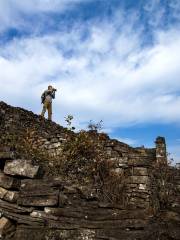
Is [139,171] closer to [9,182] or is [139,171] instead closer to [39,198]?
[39,198]

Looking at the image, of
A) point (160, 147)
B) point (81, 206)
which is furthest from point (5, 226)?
point (160, 147)

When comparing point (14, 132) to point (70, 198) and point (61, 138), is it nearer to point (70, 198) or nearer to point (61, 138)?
point (61, 138)

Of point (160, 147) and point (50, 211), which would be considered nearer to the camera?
point (50, 211)

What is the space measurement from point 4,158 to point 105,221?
2.19m

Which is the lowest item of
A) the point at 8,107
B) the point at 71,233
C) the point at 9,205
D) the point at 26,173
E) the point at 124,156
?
the point at 71,233

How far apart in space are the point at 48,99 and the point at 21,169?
8.33 meters

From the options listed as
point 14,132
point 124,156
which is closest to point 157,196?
point 124,156

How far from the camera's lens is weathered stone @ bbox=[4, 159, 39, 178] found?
6155 mm

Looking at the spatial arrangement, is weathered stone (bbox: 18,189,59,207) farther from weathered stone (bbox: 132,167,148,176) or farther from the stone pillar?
the stone pillar

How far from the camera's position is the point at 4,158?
21.4ft

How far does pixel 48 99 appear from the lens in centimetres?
1436

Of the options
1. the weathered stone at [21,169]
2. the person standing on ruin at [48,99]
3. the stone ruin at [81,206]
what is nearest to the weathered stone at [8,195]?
the stone ruin at [81,206]

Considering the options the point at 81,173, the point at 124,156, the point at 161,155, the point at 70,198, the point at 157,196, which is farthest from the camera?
the point at 161,155

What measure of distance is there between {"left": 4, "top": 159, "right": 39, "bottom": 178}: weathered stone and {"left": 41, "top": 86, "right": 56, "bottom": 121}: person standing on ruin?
803 centimetres
